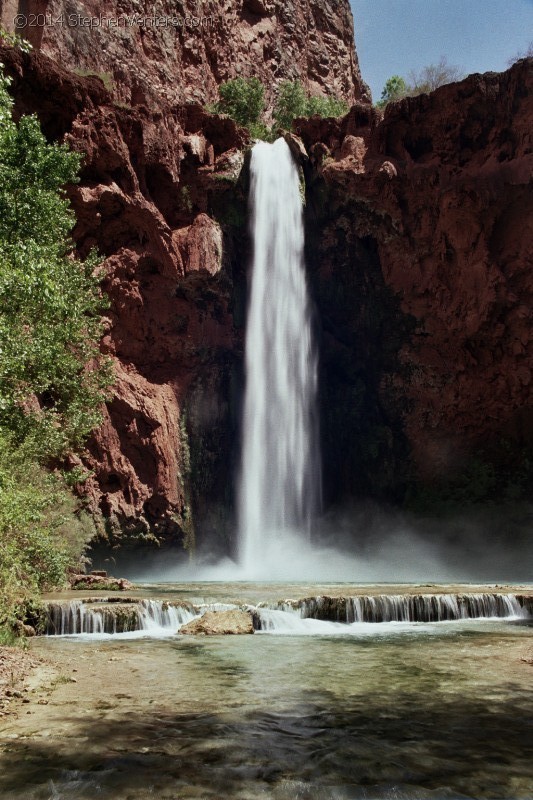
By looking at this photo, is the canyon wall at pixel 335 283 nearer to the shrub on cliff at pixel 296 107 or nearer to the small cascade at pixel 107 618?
the shrub on cliff at pixel 296 107

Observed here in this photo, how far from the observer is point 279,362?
3356cm

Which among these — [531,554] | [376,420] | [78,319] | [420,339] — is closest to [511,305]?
[420,339]

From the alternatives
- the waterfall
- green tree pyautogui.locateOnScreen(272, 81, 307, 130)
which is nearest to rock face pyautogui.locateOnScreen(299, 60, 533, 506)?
the waterfall

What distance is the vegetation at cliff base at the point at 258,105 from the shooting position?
131 ft

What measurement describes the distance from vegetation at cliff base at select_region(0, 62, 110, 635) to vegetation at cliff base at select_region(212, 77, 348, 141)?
73.5 ft

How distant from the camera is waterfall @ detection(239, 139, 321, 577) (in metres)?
32.6

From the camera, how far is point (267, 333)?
33.6 metres

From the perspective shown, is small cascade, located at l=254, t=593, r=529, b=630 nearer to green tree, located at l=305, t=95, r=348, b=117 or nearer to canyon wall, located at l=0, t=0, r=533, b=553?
canyon wall, located at l=0, t=0, r=533, b=553

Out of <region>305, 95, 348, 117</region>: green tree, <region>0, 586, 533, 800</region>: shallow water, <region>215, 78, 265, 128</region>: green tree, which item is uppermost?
<region>305, 95, 348, 117</region>: green tree

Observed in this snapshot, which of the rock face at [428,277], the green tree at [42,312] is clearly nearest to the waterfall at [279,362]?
the rock face at [428,277]

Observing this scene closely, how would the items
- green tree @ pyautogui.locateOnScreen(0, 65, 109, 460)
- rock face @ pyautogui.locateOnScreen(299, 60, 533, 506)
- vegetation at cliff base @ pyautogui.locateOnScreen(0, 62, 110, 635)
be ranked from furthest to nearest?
rock face @ pyautogui.locateOnScreen(299, 60, 533, 506), green tree @ pyautogui.locateOnScreen(0, 65, 109, 460), vegetation at cliff base @ pyautogui.locateOnScreen(0, 62, 110, 635)

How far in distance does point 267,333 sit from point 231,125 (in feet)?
37.9

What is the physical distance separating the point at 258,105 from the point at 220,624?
36.2 meters

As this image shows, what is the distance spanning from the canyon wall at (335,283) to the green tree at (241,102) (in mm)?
6253
